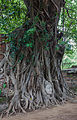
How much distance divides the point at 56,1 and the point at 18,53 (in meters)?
1.84

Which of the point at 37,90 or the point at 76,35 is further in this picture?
the point at 76,35

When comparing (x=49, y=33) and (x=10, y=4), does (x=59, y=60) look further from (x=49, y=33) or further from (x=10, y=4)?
(x=10, y=4)

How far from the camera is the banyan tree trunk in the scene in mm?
2904

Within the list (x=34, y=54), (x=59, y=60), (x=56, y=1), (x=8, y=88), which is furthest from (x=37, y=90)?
(x=56, y=1)

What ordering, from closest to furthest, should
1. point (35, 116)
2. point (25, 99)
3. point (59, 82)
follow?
point (35, 116) → point (25, 99) → point (59, 82)

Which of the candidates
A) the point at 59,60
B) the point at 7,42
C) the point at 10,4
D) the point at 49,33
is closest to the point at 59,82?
the point at 59,60

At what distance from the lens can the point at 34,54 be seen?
319 centimetres

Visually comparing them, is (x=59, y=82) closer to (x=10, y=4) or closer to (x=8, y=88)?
(x=8, y=88)

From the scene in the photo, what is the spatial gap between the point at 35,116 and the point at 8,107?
712mm

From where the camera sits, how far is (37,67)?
314 centimetres

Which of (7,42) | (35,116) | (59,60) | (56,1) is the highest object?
(56,1)

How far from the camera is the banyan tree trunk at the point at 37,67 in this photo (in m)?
2.90

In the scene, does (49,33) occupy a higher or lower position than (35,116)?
higher

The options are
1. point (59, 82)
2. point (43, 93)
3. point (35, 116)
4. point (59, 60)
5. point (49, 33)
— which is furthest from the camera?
point (59, 60)
